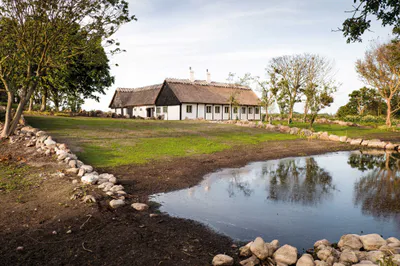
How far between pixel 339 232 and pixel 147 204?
484 cm

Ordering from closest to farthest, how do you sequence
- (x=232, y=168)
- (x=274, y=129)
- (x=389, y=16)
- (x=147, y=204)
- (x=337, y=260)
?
(x=337, y=260)
(x=147, y=204)
(x=389, y=16)
(x=232, y=168)
(x=274, y=129)

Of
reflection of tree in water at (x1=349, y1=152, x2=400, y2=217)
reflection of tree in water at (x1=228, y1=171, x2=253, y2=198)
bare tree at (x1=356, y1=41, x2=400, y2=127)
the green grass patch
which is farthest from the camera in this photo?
bare tree at (x1=356, y1=41, x2=400, y2=127)

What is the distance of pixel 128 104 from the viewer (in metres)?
51.7

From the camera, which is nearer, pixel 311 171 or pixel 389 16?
pixel 389 16

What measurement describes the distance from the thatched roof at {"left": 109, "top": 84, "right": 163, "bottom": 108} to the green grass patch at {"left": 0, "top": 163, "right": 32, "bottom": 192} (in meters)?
36.4

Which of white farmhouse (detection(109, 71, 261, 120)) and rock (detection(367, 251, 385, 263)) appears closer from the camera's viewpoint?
rock (detection(367, 251, 385, 263))

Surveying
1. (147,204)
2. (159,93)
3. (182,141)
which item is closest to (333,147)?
(182,141)

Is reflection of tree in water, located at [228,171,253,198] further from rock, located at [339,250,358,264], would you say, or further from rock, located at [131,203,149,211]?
rock, located at [339,250,358,264]

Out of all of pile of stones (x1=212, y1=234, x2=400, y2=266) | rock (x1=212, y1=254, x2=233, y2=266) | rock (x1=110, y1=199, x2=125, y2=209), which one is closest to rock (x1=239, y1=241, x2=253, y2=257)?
pile of stones (x1=212, y1=234, x2=400, y2=266)

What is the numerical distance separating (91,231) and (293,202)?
579 cm

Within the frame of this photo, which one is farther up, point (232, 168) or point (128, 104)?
point (128, 104)

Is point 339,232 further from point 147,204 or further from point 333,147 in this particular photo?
point 333,147

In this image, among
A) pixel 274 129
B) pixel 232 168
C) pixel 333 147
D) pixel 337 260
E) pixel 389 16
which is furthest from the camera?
pixel 274 129

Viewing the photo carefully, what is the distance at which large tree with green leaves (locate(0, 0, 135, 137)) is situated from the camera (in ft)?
44.4
